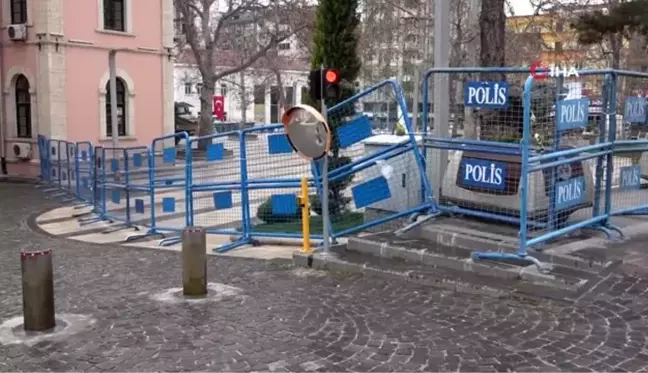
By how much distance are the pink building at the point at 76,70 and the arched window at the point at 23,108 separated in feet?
0.11

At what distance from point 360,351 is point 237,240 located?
5.92 m

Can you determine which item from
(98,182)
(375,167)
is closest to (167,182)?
(98,182)

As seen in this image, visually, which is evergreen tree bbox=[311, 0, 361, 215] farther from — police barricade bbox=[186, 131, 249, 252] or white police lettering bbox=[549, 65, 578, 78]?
white police lettering bbox=[549, 65, 578, 78]

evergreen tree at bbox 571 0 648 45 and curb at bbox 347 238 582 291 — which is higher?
evergreen tree at bbox 571 0 648 45

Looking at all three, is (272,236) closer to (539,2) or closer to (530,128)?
(530,128)

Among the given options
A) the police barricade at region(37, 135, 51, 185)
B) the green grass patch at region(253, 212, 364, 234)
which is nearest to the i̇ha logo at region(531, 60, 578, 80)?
the green grass patch at region(253, 212, 364, 234)

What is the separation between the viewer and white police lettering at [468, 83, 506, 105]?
315 inches

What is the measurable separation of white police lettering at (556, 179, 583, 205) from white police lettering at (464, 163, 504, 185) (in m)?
0.66

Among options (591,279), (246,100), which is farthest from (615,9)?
(246,100)

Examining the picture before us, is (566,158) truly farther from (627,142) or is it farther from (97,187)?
(97,187)

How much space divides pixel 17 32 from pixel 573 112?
19819mm

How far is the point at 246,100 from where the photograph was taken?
66.3 metres

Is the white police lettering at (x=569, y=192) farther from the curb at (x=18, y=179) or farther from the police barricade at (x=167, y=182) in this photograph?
the curb at (x=18, y=179)

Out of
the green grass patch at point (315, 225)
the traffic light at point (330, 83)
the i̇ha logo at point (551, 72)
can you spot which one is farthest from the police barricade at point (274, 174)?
the i̇ha logo at point (551, 72)
